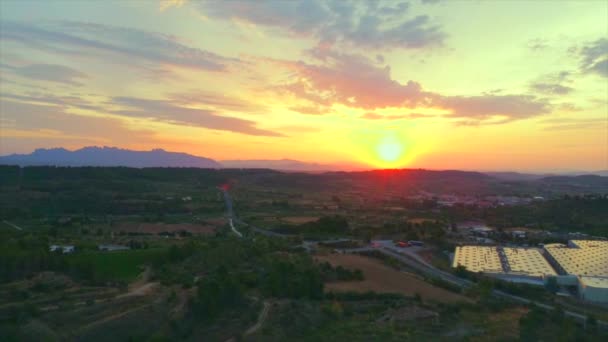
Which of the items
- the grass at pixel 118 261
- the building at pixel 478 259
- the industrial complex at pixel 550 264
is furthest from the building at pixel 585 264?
the grass at pixel 118 261

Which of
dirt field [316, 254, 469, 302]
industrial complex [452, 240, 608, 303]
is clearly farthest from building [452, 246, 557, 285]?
dirt field [316, 254, 469, 302]

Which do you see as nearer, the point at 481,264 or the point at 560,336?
the point at 560,336

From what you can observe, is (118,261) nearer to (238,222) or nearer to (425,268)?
Answer: (425,268)

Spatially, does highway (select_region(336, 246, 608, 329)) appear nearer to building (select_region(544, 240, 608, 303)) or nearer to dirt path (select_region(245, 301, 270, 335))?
building (select_region(544, 240, 608, 303))

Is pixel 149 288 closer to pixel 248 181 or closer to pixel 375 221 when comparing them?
pixel 375 221

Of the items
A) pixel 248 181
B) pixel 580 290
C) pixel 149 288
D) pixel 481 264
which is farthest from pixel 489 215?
pixel 248 181

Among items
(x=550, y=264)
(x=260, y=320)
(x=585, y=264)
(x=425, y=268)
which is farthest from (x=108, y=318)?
(x=585, y=264)
